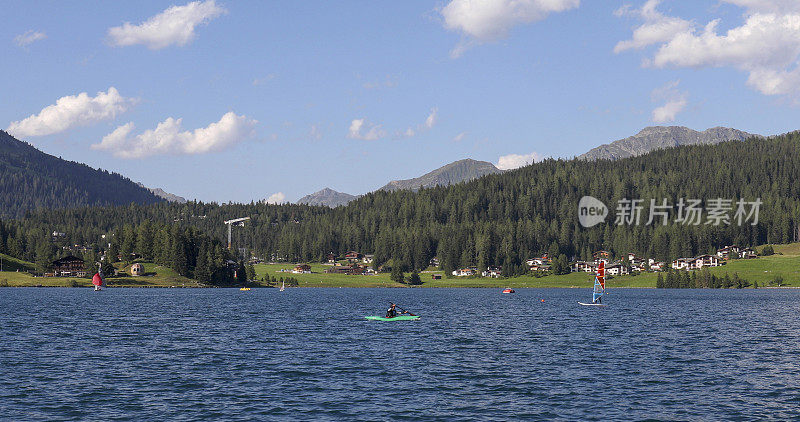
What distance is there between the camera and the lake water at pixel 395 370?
50688mm

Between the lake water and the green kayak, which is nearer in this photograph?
the lake water

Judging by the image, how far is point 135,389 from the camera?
57.4 meters

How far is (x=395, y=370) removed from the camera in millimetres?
68250

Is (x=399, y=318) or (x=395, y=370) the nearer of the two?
(x=395, y=370)

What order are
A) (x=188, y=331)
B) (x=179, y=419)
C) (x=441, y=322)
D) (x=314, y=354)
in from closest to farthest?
(x=179, y=419) → (x=314, y=354) → (x=188, y=331) → (x=441, y=322)

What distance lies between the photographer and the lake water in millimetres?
50688

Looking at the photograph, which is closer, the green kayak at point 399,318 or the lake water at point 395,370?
the lake water at point 395,370

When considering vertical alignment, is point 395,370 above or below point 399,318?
below

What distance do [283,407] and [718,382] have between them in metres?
35.0

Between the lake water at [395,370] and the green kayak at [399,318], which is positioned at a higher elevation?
the green kayak at [399,318]

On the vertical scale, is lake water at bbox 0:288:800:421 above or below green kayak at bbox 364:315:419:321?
below

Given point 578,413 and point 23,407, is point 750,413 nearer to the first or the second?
point 578,413

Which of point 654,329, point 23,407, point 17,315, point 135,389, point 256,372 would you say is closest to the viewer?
point 23,407

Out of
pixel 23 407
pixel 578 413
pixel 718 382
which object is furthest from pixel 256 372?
pixel 718 382
